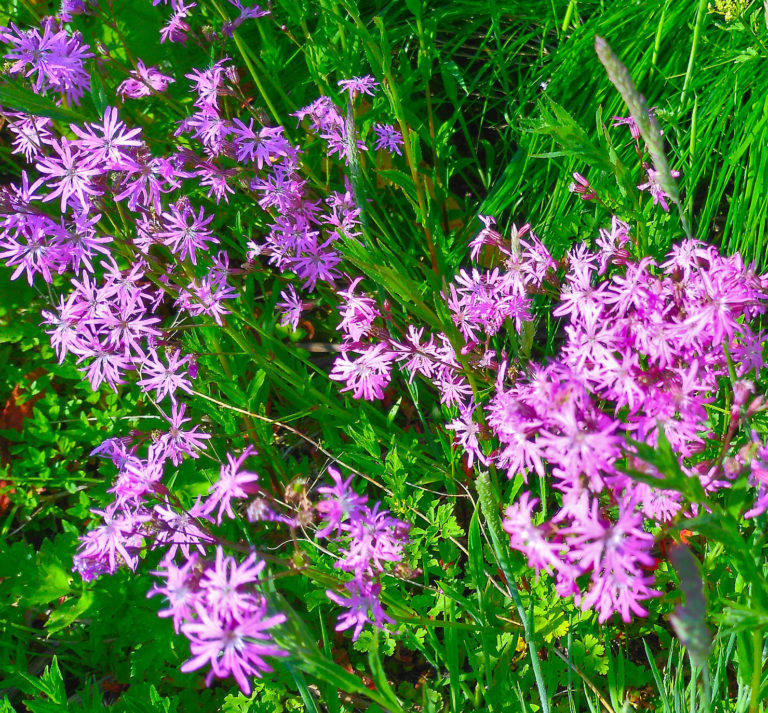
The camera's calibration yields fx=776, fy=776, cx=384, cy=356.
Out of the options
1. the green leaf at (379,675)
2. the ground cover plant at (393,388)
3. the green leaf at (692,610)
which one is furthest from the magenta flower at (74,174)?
the green leaf at (692,610)

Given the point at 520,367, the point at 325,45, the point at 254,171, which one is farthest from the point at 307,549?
the point at 325,45

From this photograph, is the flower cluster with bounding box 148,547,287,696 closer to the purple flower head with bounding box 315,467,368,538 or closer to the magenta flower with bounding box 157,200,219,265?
the purple flower head with bounding box 315,467,368,538

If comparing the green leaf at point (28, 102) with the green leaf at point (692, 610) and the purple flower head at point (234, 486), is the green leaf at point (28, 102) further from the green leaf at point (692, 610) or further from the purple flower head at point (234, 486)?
the green leaf at point (692, 610)

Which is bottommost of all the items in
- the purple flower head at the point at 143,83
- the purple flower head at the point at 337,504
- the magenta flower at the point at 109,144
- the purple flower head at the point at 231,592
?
the purple flower head at the point at 337,504

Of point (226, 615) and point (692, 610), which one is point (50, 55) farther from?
point (692, 610)

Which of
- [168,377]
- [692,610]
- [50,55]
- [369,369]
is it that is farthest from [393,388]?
[692,610]

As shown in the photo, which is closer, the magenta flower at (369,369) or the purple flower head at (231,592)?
the purple flower head at (231,592)

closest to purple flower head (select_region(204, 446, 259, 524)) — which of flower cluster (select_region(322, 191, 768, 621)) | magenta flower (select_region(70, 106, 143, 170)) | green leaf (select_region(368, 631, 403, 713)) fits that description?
green leaf (select_region(368, 631, 403, 713))

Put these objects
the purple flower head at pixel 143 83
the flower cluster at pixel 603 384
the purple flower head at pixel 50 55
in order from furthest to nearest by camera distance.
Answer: the purple flower head at pixel 143 83 → the purple flower head at pixel 50 55 → the flower cluster at pixel 603 384

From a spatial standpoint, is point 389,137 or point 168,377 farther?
point 389,137
